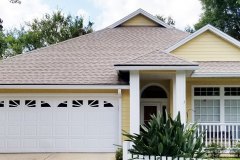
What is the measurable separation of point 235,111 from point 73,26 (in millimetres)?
27251

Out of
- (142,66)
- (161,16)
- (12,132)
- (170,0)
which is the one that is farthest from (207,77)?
(161,16)

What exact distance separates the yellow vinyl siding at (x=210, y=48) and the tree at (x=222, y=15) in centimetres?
2186

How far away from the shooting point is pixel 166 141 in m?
10.2

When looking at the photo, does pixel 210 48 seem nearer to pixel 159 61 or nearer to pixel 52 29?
pixel 159 61

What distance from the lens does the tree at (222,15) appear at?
39938mm

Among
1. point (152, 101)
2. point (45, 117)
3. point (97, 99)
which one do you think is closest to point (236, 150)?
point (152, 101)

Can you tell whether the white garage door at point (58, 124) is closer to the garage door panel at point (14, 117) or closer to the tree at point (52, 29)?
the garage door panel at point (14, 117)

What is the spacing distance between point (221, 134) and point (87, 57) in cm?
743

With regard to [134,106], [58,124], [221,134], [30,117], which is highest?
[134,106]

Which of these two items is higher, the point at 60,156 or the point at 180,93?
the point at 180,93

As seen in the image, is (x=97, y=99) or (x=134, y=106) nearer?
(x=134, y=106)

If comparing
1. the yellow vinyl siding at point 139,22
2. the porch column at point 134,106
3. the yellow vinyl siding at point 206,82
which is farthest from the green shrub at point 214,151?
the yellow vinyl siding at point 139,22

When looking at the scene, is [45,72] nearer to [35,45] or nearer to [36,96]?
[36,96]

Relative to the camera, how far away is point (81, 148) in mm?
17328
